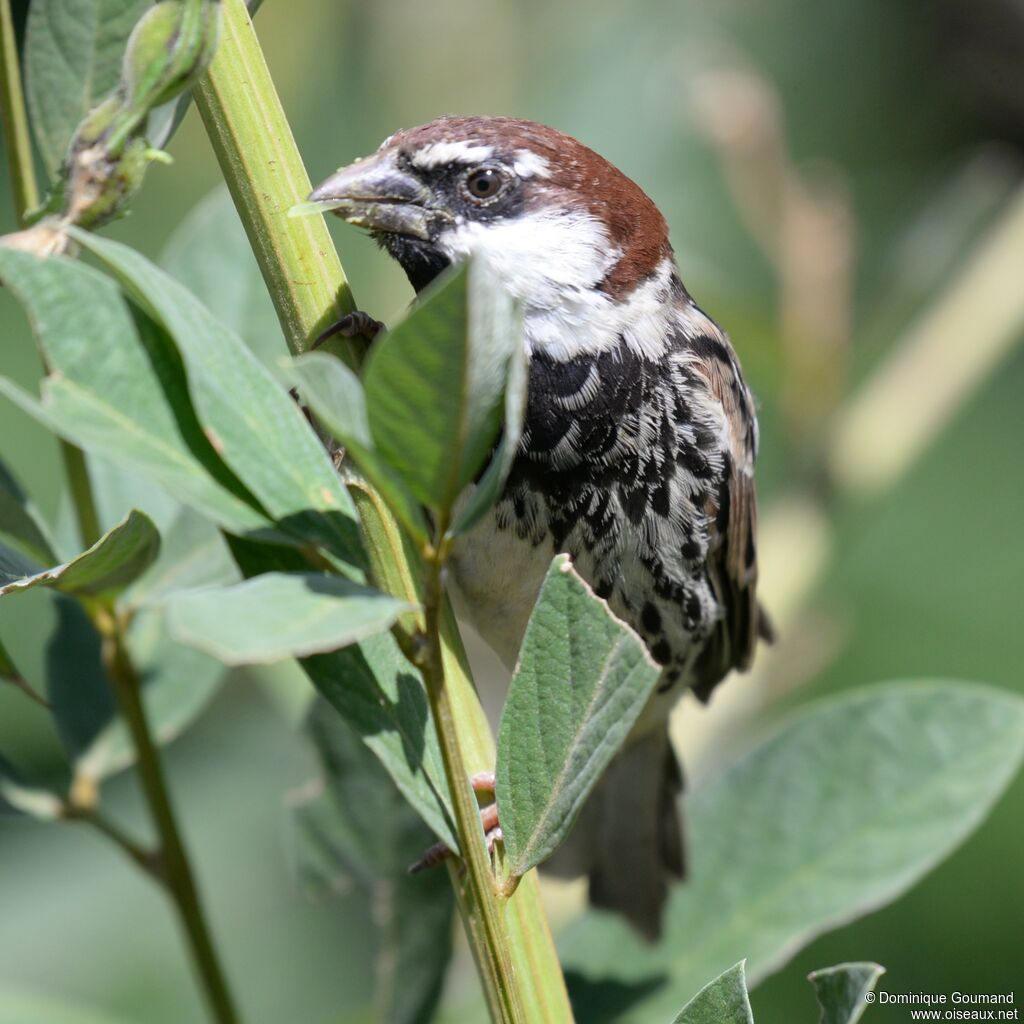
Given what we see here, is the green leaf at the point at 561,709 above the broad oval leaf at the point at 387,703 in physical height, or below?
above

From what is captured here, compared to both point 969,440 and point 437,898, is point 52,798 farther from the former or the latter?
point 969,440

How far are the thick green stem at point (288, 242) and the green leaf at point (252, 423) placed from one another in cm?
9

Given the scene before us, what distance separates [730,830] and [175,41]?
1.23 m

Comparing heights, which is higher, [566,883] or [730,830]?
[730,830]

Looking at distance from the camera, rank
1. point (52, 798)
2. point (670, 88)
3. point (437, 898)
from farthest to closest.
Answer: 1. point (670, 88)
2. point (437, 898)
3. point (52, 798)

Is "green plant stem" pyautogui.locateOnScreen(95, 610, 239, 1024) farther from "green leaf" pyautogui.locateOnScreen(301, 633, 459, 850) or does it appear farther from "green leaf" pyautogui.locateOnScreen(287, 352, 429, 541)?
"green leaf" pyautogui.locateOnScreen(287, 352, 429, 541)

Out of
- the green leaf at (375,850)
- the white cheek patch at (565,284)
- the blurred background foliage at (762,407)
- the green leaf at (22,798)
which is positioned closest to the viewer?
the green leaf at (22,798)

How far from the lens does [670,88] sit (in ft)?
11.4

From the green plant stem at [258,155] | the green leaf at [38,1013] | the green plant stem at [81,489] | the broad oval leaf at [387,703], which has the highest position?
the green plant stem at [258,155]

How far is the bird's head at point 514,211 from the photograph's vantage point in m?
1.73

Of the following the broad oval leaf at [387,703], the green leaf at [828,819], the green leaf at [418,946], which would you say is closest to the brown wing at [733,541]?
the green leaf at [828,819]

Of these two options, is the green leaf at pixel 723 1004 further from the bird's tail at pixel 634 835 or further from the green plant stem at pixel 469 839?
the bird's tail at pixel 634 835

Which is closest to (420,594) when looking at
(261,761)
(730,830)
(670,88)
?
(730,830)

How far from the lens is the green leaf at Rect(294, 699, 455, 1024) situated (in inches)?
65.8
